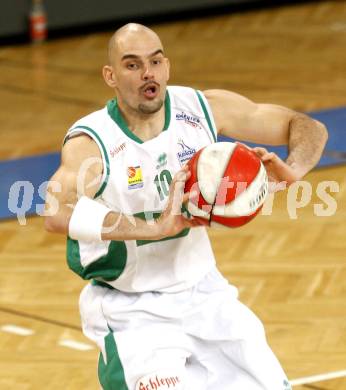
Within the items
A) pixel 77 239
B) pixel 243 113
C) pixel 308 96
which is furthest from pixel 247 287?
pixel 308 96

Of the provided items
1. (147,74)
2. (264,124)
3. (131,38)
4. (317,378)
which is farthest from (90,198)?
(317,378)

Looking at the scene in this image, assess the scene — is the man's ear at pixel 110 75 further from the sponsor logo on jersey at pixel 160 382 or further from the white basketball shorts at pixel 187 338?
the sponsor logo on jersey at pixel 160 382

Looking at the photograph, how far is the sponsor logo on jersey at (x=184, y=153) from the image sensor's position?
5582 mm

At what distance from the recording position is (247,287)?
7.99m

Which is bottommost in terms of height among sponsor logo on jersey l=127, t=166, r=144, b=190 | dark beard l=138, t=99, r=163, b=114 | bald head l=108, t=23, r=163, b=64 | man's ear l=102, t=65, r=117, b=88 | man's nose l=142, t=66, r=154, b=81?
sponsor logo on jersey l=127, t=166, r=144, b=190

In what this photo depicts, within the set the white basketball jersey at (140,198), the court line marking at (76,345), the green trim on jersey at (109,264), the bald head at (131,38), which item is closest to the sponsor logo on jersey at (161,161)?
the white basketball jersey at (140,198)

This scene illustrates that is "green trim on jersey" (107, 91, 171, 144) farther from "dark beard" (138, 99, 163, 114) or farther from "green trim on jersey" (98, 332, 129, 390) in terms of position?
"green trim on jersey" (98, 332, 129, 390)

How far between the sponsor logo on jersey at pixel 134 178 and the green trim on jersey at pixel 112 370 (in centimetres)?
67

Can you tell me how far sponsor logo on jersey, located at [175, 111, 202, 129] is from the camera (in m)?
5.69

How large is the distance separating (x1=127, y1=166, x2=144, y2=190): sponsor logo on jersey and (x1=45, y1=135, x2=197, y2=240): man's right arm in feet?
0.42

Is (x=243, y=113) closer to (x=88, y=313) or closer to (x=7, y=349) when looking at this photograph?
(x=88, y=313)

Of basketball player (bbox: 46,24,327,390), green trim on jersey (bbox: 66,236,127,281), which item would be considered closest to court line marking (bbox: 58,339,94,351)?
basketball player (bbox: 46,24,327,390)

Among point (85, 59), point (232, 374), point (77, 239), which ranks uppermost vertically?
point (77, 239)

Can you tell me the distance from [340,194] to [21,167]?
2.75 metres
